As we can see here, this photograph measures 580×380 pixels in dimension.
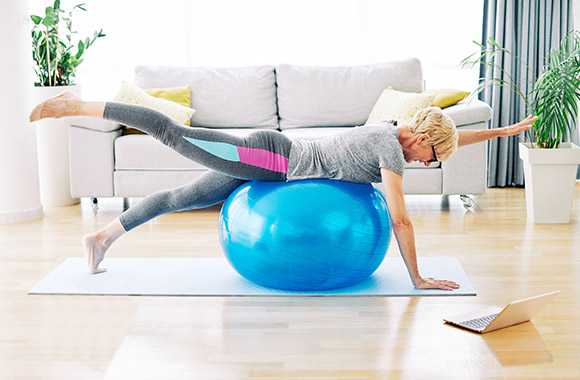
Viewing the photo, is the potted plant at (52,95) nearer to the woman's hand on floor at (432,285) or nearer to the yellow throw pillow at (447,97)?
the yellow throw pillow at (447,97)

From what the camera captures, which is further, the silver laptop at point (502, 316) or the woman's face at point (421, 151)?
the woman's face at point (421, 151)

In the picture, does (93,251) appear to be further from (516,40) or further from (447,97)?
(516,40)

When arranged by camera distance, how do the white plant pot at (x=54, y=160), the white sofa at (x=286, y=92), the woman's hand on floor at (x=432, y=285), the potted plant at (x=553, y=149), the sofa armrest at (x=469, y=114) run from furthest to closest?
the white sofa at (x=286, y=92) → the white plant pot at (x=54, y=160) → the sofa armrest at (x=469, y=114) → the potted plant at (x=553, y=149) → the woman's hand on floor at (x=432, y=285)

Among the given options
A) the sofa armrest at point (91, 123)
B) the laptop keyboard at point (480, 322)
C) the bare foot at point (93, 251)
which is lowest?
the laptop keyboard at point (480, 322)

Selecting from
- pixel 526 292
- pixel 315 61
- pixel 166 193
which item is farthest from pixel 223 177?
pixel 315 61

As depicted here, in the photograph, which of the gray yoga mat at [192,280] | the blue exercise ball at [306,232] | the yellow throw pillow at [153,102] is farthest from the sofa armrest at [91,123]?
the blue exercise ball at [306,232]

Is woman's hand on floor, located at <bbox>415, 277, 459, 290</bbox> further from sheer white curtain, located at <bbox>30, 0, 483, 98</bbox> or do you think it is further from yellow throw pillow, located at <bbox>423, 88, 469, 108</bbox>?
sheer white curtain, located at <bbox>30, 0, 483, 98</bbox>

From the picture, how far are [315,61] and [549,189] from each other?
7.20ft

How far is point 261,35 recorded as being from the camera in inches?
216

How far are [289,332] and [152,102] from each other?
2.41 metres

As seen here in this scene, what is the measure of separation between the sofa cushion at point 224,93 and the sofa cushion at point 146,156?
58 cm

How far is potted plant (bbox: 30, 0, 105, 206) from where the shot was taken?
14.6 feet

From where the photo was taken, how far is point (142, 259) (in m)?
3.32

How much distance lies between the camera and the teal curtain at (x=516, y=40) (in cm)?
497
